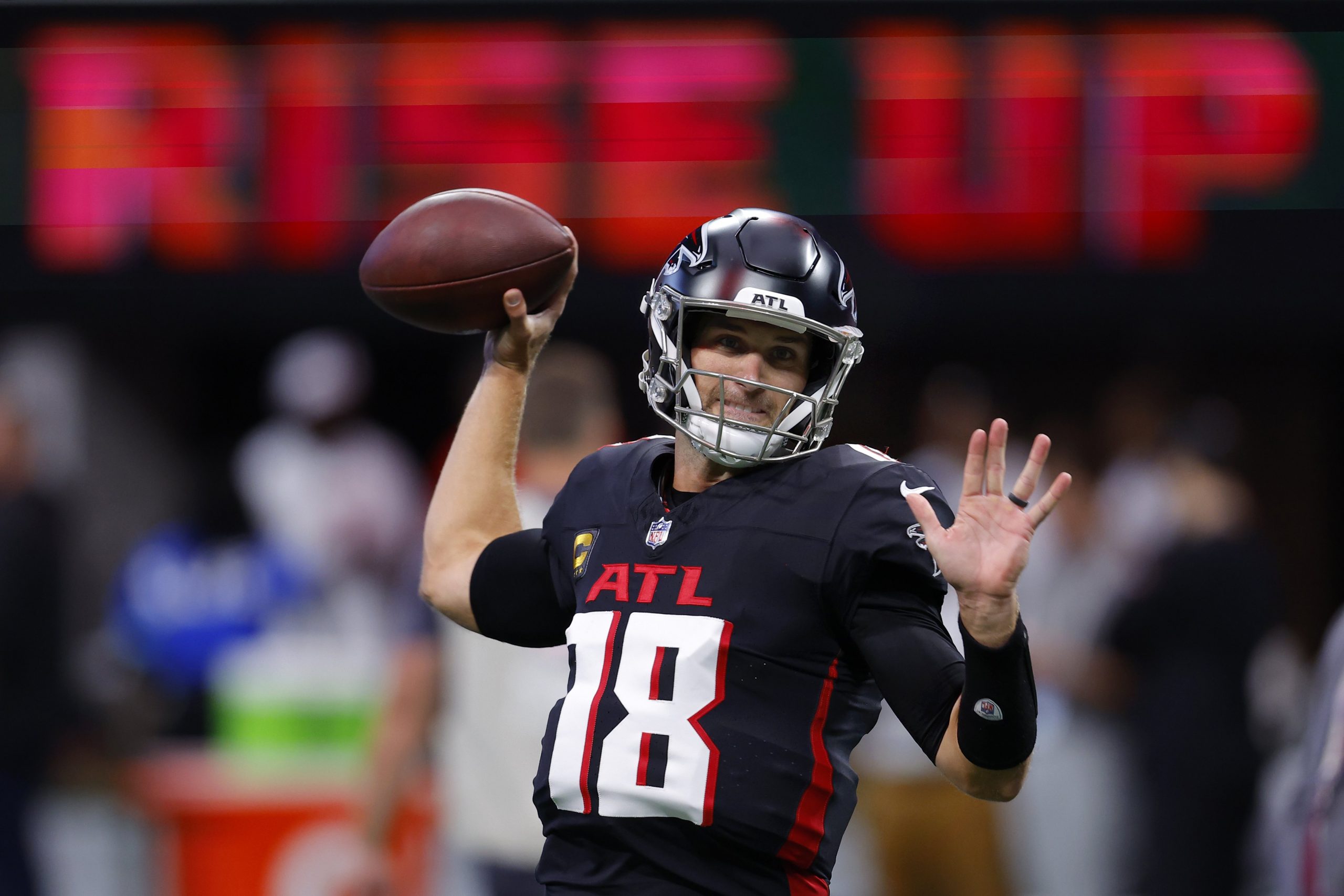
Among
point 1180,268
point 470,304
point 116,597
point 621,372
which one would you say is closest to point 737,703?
point 470,304

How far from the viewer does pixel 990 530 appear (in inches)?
81.1

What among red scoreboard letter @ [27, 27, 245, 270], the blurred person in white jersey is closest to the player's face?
red scoreboard letter @ [27, 27, 245, 270]

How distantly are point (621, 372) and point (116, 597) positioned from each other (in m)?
2.46

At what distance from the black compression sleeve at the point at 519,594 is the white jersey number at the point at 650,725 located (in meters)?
0.31

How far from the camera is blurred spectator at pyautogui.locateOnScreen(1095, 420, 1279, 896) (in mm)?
5391

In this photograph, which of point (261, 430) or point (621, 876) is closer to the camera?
point (621, 876)

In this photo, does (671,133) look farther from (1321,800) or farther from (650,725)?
(650,725)

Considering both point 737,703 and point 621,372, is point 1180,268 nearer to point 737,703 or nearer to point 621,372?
point 621,372

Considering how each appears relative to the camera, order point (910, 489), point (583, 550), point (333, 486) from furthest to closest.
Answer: point (333, 486) → point (583, 550) → point (910, 489)

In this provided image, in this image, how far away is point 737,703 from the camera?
2164 mm

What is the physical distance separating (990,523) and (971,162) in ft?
13.1

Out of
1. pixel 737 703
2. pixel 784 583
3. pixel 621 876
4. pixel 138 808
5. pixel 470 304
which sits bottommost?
pixel 138 808

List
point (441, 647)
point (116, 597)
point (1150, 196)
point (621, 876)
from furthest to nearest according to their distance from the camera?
point (116, 597) < point (1150, 196) < point (441, 647) < point (621, 876)

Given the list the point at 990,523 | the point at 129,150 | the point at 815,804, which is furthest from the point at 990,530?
the point at 129,150
